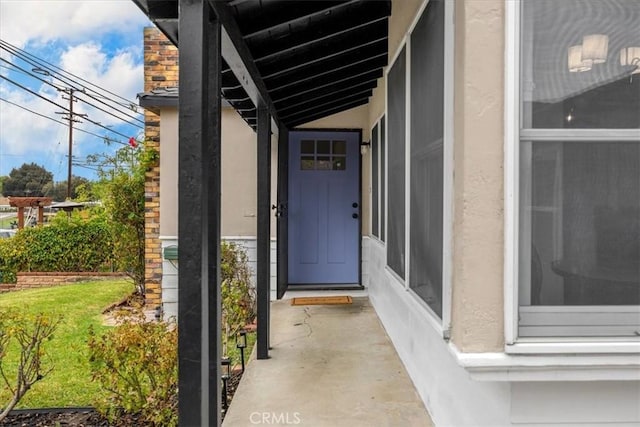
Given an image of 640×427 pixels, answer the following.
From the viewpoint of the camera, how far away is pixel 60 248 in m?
10.0

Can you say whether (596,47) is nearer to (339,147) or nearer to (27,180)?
(339,147)

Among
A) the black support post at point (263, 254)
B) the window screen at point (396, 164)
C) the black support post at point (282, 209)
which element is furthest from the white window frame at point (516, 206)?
the black support post at point (282, 209)

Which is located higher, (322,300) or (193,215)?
(193,215)

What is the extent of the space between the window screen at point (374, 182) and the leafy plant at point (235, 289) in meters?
1.77

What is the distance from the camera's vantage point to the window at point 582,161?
5.91 feet

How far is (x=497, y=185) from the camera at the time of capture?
72.3 inches

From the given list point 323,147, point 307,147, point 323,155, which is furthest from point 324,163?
point 307,147

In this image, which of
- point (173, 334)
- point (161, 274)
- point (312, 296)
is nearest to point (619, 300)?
point (173, 334)

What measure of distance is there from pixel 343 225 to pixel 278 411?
4.00 m

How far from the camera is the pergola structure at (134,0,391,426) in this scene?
1.88 m

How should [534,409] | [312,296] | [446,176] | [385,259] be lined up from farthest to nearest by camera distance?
[312,296]
[385,259]
[446,176]
[534,409]

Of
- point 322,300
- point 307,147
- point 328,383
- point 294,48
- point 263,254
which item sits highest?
point 294,48

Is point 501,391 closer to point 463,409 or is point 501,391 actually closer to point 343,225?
point 463,409

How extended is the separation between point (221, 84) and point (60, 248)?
9.19 metres
